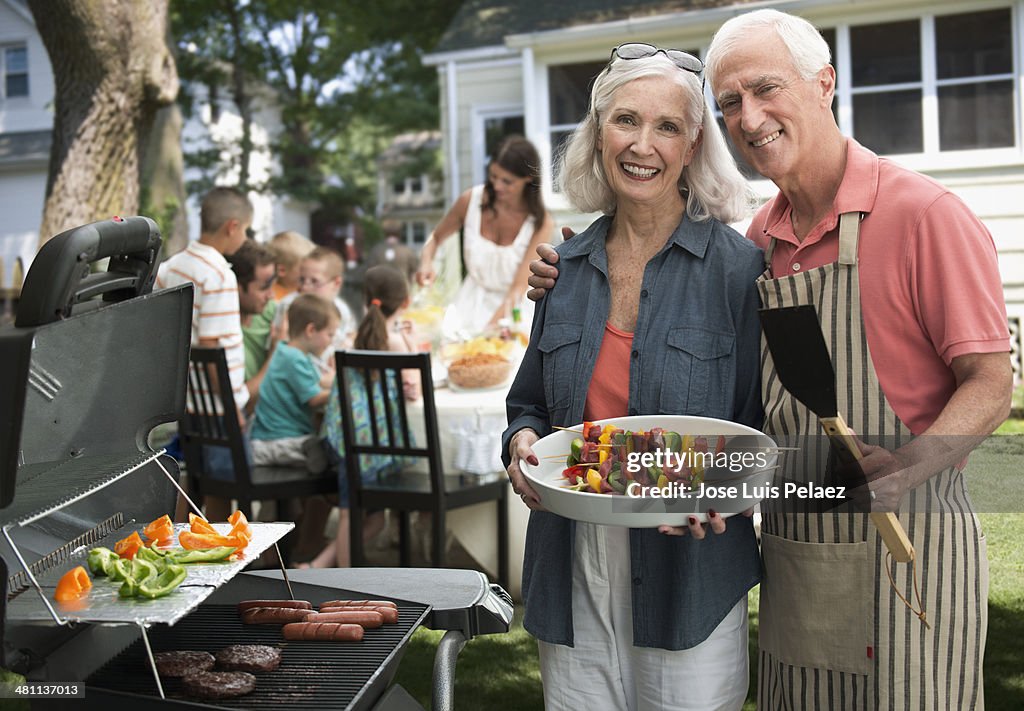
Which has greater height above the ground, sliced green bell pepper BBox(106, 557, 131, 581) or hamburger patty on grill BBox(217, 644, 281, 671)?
sliced green bell pepper BBox(106, 557, 131, 581)

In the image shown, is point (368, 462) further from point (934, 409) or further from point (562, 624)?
point (934, 409)

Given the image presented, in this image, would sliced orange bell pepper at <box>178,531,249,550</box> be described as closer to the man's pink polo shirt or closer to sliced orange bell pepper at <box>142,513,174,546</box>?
sliced orange bell pepper at <box>142,513,174,546</box>

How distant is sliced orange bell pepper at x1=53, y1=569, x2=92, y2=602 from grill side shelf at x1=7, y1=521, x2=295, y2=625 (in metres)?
0.01

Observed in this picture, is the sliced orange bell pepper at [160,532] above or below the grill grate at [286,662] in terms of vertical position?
above

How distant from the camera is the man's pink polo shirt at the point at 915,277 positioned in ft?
5.45

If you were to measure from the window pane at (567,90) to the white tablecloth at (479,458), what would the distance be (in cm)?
622

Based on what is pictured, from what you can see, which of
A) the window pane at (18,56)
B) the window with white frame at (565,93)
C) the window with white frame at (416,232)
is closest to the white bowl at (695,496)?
the window with white frame at (565,93)

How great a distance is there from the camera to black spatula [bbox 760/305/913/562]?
1547mm

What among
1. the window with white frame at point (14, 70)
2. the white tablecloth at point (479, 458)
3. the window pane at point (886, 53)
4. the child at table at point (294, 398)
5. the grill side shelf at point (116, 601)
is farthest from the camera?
the window with white frame at point (14, 70)

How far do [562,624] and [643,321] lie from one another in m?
0.61

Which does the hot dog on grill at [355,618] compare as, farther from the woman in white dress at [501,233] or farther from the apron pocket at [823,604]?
the woman in white dress at [501,233]

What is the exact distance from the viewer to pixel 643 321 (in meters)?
1.92

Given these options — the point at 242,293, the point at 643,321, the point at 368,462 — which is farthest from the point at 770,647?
the point at 242,293

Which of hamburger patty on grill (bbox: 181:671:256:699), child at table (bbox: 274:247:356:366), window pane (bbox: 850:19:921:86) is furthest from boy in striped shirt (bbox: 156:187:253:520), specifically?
window pane (bbox: 850:19:921:86)
